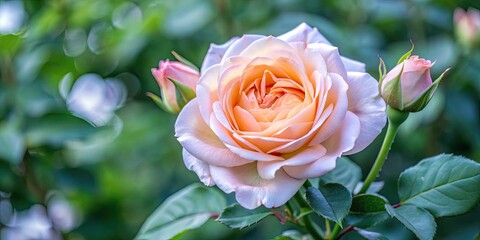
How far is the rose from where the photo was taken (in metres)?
0.74

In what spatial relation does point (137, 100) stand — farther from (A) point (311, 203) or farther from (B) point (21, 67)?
(A) point (311, 203)

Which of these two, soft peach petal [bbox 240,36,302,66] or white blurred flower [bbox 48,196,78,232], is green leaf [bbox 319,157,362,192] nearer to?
soft peach petal [bbox 240,36,302,66]

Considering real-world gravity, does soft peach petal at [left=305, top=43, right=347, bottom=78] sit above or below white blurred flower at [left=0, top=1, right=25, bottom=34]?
above

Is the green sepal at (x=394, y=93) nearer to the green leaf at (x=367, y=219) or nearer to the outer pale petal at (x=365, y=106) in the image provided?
the outer pale petal at (x=365, y=106)

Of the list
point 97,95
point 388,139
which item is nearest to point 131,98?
point 97,95

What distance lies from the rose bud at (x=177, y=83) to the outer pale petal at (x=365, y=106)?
195mm

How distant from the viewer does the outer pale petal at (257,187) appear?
2.41 feet

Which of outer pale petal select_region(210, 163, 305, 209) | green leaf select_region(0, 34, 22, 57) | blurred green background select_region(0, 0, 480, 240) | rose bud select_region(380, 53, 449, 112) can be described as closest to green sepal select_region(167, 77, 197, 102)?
outer pale petal select_region(210, 163, 305, 209)

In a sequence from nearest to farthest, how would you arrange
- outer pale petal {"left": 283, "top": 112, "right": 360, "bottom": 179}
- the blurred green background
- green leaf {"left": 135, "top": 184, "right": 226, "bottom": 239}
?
outer pale petal {"left": 283, "top": 112, "right": 360, "bottom": 179} < green leaf {"left": 135, "top": 184, "right": 226, "bottom": 239} < the blurred green background

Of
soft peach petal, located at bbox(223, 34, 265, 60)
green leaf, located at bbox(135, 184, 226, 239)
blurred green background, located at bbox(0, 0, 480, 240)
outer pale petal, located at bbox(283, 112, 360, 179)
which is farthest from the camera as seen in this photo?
blurred green background, located at bbox(0, 0, 480, 240)

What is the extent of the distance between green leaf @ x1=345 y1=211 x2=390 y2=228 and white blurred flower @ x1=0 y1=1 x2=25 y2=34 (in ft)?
3.61

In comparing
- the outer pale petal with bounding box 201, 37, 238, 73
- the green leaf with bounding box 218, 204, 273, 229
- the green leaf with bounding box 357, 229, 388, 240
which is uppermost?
the outer pale petal with bounding box 201, 37, 238, 73

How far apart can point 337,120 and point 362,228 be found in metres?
0.17

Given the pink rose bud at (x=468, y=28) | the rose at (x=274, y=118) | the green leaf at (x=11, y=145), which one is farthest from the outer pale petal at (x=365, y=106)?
the green leaf at (x=11, y=145)
